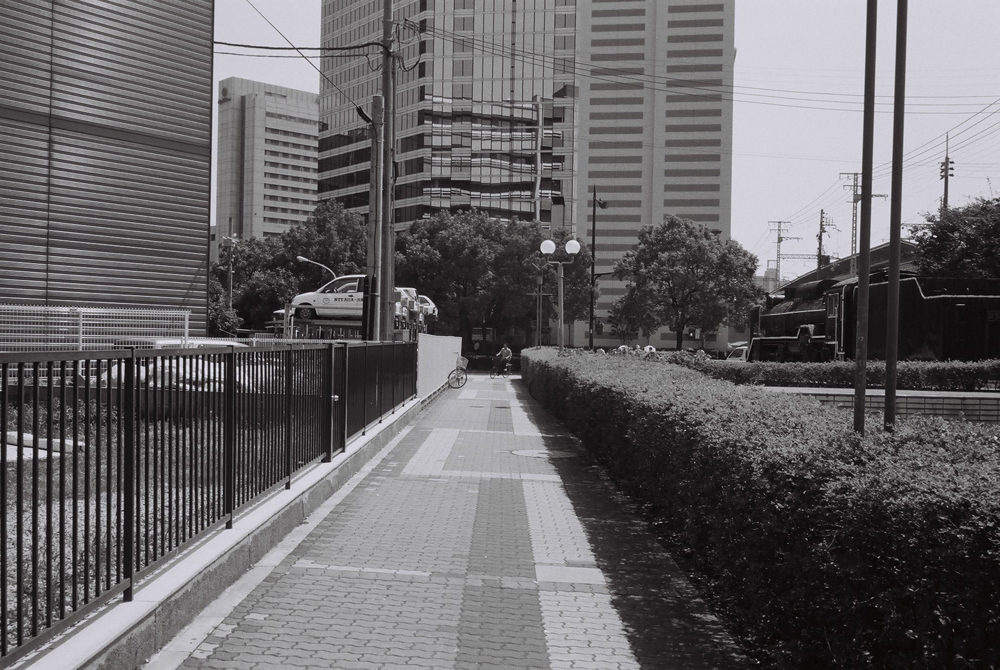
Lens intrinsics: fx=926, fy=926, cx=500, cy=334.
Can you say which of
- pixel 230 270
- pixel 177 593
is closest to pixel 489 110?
pixel 230 270

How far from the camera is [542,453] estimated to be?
13.7m

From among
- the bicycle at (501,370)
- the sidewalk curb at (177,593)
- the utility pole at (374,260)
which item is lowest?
the bicycle at (501,370)

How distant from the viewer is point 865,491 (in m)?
3.78

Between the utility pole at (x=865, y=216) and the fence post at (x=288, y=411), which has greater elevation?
the utility pole at (x=865, y=216)

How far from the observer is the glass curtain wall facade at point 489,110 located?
94938mm

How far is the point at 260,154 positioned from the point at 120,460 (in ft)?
550

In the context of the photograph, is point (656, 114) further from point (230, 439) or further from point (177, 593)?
point (177, 593)

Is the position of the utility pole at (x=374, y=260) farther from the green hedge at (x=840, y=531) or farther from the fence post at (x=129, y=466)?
the fence post at (x=129, y=466)

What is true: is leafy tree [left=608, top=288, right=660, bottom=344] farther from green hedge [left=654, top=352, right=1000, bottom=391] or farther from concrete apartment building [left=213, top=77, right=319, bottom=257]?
concrete apartment building [left=213, top=77, right=319, bottom=257]

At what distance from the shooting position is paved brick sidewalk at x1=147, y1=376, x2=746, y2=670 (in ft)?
15.9

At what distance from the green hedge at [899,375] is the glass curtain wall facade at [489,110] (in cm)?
7381

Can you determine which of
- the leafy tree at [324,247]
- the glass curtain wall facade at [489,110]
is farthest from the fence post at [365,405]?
the glass curtain wall facade at [489,110]

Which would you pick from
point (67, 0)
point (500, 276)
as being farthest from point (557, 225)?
point (67, 0)

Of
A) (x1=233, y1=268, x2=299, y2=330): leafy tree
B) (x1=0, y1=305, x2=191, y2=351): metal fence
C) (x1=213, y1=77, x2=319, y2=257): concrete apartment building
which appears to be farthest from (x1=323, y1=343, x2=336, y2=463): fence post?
(x1=213, y1=77, x2=319, y2=257): concrete apartment building
